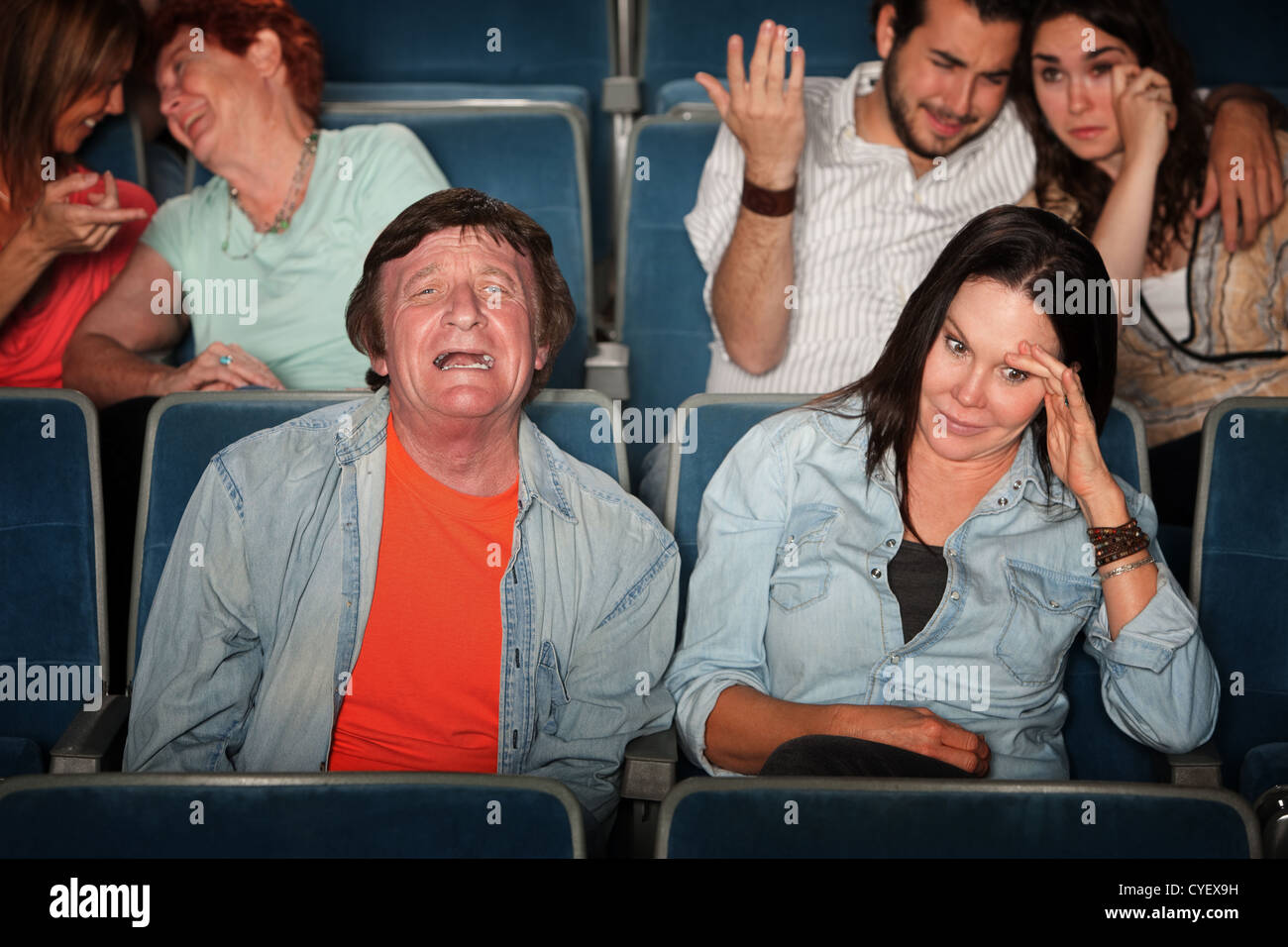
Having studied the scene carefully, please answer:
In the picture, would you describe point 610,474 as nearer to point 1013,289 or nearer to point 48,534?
point 1013,289

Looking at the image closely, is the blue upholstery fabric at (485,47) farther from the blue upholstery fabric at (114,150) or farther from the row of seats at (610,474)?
the row of seats at (610,474)

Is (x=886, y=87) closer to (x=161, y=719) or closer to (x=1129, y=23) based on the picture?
(x=1129, y=23)

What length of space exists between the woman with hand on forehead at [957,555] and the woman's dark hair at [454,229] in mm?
267

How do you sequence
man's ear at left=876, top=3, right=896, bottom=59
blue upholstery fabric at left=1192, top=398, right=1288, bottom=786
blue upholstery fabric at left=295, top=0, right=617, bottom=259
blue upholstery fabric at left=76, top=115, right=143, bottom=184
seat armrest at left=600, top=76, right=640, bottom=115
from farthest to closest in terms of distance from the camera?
blue upholstery fabric at left=295, top=0, right=617, bottom=259 < seat armrest at left=600, top=76, right=640, bottom=115 < blue upholstery fabric at left=76, top=115, right=143, bottom=184 < man's ear at left=876, top=3, right=896, bottom=59 < blue upholstery fabric at left=1192, top=398, right=1288, bottom=786

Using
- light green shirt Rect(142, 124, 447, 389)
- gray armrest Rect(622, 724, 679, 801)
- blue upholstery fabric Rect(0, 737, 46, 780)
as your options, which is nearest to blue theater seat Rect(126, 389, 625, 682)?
blue upholstery fabric Rect(0, 737, 46, 780)

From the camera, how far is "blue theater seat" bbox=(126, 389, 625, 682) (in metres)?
1.52

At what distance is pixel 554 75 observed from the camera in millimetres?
2795

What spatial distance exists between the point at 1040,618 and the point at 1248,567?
13.4 inches

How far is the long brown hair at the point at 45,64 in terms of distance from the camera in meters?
2.04

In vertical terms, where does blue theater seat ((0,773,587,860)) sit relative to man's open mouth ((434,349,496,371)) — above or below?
below

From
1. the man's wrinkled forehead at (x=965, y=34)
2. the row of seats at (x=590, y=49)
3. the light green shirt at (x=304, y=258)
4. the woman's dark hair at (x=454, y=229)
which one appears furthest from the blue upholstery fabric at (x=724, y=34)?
the woman's dark hair at (x=454, y=229)

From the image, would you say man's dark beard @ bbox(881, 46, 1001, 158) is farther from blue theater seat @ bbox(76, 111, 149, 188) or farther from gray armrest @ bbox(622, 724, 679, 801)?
blue theater seat @ bbox(76, 111, 149, 188)

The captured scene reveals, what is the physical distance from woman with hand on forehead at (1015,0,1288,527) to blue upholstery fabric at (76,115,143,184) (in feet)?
5.23
